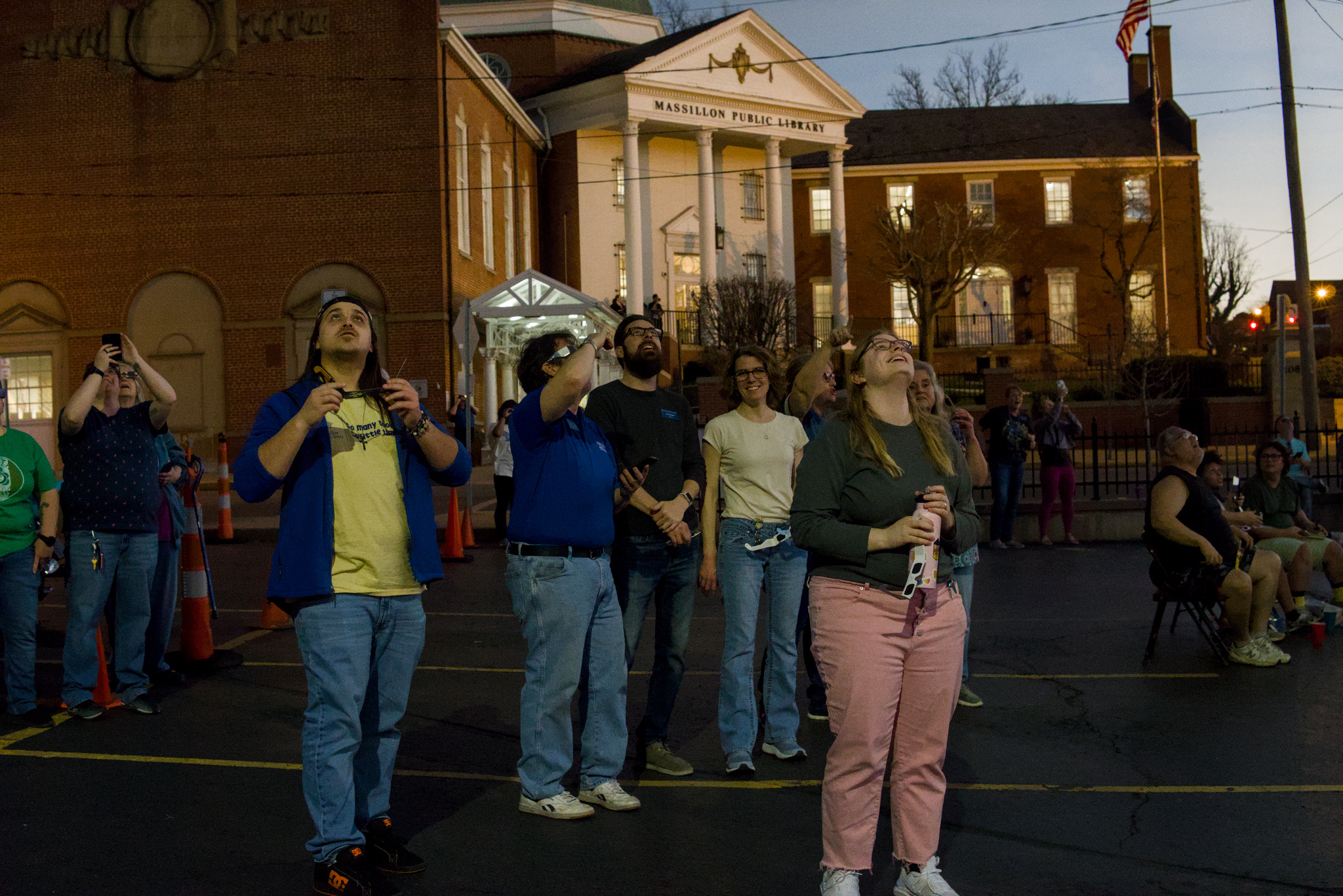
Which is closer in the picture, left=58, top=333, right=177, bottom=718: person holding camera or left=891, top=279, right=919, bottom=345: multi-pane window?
left=58, top=333, right=177, bottom=718: person holding camera

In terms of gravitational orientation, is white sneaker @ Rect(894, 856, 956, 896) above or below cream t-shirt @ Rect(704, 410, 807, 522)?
below

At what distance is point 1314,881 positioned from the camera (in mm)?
4473

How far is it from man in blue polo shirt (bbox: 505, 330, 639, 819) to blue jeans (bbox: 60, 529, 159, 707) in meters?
3.06

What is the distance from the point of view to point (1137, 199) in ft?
150

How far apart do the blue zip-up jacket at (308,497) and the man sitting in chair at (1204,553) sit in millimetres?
5615

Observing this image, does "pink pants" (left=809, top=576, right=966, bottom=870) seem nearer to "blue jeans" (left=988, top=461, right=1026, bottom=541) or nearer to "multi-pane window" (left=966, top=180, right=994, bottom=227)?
"blue jeans" (left=988, top=461, right=1026, bottom=541)

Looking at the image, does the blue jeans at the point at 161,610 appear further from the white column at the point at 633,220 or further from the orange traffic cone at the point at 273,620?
the white column at the point at 633,220

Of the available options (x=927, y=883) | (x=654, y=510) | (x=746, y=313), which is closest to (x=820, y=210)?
(x=746, y=313)

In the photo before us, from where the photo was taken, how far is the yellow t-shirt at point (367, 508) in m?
4.41

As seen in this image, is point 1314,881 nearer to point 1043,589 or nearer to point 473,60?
point 1043,589

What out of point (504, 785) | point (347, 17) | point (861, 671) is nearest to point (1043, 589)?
point (504, 785)

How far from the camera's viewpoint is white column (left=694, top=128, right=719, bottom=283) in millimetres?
37750

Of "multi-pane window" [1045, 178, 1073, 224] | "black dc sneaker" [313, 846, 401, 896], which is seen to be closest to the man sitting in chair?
"black dc sneaker" [313, 846, 401, 896]

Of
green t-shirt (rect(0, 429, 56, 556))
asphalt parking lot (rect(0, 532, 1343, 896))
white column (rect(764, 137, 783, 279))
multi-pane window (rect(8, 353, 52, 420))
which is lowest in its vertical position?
asphalt parking lot (rect(0, 532, 1343, 896))
